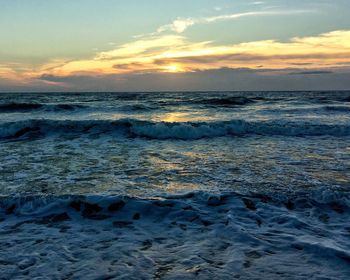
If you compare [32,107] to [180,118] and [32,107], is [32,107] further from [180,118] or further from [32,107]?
[180,118]

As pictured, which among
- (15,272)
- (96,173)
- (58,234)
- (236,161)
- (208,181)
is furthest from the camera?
(236,161)

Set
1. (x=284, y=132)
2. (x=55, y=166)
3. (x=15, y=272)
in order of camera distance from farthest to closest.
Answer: (x=284, y=132) < (x=55, y=166) < (x=15, y=272)

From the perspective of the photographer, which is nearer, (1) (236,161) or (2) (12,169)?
(2) (12,169)

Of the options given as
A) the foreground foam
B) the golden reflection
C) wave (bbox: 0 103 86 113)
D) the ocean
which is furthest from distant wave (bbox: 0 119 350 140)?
wave (bbox: 0 103 86 113)

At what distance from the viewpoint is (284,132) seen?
16.7 m

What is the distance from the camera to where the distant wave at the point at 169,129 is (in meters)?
16.4

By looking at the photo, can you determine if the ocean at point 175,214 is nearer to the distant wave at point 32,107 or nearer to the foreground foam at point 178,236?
the foreground foam at point 178,236

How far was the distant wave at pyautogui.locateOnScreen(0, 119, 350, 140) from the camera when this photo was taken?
1639cm

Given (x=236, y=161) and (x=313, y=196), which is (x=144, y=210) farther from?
(x=236, y=161)

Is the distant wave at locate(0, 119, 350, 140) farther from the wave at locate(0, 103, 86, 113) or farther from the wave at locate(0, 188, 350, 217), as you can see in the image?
the wave at locate(0, 103, 86, 113)

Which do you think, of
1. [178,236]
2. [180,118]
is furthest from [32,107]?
[178,236]

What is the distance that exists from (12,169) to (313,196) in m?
6.50

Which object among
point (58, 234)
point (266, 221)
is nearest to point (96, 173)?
point (58, 234)

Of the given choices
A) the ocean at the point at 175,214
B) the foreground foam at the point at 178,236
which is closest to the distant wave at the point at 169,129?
the ocean at the point at 175,214
